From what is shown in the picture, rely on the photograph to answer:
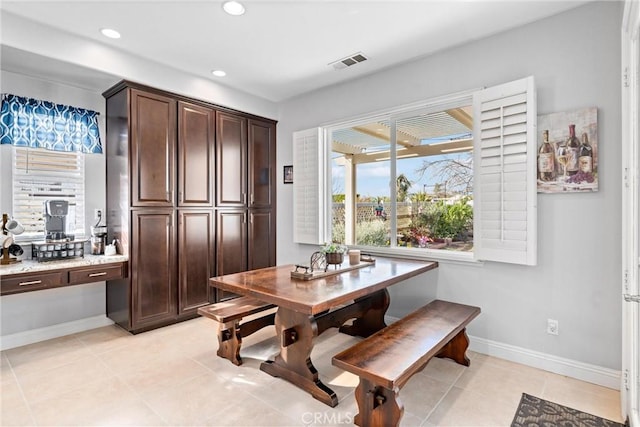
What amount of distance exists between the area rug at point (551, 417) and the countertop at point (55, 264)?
139 inches

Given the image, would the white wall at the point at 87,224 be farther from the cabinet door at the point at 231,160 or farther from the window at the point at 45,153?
the cabinet door at the point at 231,160

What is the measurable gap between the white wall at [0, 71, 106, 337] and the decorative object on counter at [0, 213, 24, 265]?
0.18 meters

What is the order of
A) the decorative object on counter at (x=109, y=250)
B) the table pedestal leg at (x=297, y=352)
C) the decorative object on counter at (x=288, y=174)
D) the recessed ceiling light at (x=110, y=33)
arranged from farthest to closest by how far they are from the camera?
the decorative object on counter at (x=288, y=174)
the decorative object on counter at (x=109, y=250)
the recessed ceiling light at (x=110, y=33)
the table pedestal leg at (x=297, y=352)

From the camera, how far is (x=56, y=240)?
10.2 feet

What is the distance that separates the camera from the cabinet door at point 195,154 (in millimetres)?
3687

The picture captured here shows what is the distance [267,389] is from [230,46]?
116 inches

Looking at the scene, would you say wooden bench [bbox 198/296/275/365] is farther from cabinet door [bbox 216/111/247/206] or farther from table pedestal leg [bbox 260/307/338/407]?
cabinet door [bbox 216/111/247/206]

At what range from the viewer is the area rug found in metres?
1.93

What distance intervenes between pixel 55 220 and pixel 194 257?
4.44 ft

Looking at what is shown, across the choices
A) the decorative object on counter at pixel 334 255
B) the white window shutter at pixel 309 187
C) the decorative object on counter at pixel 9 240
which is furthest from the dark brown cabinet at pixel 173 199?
the decorative object on counter at pixel 334 255

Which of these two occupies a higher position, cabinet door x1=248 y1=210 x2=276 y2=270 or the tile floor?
cabinet door x1=248 y1=210 x2=276 y2=270

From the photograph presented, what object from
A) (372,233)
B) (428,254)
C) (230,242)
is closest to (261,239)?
(230,242)

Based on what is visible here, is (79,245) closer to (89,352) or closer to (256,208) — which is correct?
(89,352)

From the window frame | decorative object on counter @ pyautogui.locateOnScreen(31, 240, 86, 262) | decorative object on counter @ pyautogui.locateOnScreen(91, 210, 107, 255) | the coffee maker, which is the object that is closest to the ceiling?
the window frame
